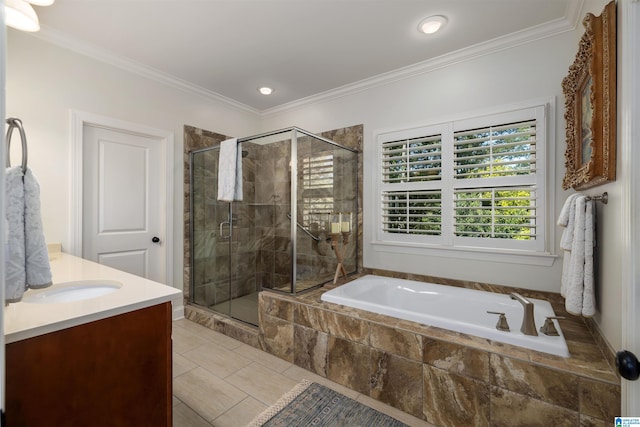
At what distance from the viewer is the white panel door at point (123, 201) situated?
250cm

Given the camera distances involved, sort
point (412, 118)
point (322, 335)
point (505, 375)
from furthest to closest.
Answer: point (412, 118), point (322, 335), point (505, 375)

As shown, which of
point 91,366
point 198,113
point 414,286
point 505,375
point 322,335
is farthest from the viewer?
point 198,113

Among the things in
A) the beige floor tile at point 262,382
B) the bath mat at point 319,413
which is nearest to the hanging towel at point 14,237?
the bath mat at point 319,413

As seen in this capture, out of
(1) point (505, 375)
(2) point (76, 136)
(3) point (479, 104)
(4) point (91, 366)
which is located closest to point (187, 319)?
(2) point (76, 136)

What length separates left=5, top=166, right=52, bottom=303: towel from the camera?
78 cm

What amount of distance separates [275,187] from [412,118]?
1561mm

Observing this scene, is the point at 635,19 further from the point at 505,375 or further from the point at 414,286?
the point at 414,286

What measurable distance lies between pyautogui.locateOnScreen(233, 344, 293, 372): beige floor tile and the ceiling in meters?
2.60

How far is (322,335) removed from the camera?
2.05 m

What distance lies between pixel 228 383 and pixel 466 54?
3257mm

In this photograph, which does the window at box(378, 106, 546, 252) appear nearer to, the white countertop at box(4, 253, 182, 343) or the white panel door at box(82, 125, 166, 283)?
the white countertop at box(4, 253, 182, 343)

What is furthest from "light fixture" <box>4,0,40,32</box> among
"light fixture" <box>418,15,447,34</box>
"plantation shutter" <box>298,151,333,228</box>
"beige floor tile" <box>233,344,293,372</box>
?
"beige floor tile" <box>233,344,293,372</box>

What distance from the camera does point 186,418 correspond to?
1.65 m

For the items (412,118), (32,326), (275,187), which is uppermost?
(412,118)
